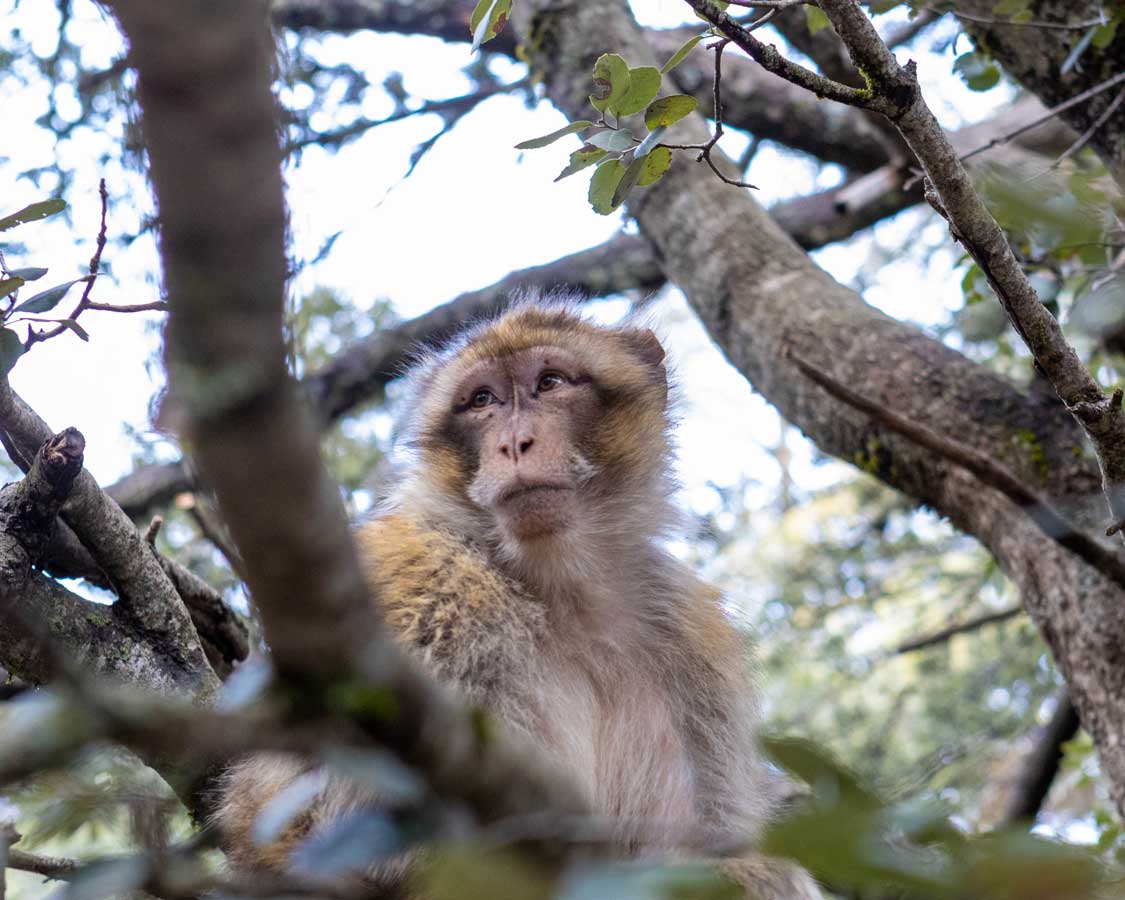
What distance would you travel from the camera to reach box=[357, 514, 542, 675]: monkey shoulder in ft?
11.7

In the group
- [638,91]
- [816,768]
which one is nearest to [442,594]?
[638,91]

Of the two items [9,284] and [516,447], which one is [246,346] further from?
[516,447]

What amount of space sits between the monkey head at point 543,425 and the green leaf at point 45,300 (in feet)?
4.82

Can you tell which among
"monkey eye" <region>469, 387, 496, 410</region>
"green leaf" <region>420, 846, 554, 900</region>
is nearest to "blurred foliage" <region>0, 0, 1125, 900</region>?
"green leaf" <region>420, 846, 554, 900</region>

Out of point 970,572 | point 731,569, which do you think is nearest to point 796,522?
point 731,569

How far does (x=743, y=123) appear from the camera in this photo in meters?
7.50

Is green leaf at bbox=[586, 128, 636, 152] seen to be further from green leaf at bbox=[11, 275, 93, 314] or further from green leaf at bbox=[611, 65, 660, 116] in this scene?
green leaf at bbox=[11, 275, 93, 314]

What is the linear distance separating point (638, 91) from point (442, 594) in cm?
169

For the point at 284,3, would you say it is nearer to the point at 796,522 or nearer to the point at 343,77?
the point at 343,77

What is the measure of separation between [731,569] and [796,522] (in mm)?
806

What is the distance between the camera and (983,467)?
7.28 ft

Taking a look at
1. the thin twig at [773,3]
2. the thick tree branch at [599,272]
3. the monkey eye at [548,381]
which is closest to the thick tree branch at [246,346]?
the thin twig at [773,3]

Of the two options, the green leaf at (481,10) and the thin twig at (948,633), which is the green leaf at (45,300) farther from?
the thin twig at (948,633)

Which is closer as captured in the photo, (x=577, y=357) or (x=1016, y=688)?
(x=577, y=357)
